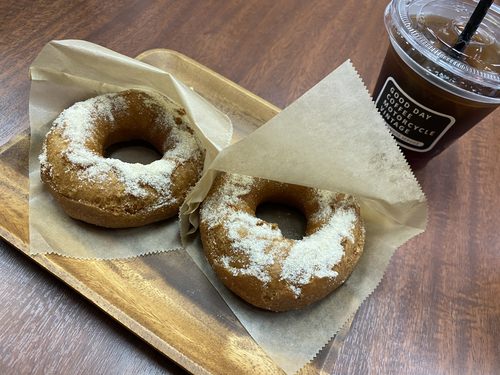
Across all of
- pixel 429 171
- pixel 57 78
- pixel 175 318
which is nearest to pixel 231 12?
pixel 57 78

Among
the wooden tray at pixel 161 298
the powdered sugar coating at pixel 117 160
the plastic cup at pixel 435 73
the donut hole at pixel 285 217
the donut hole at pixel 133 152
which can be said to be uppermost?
the plastic cup at pixel 435 73

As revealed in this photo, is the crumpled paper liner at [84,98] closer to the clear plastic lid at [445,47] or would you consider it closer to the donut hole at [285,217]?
the donut hole at [285,217]

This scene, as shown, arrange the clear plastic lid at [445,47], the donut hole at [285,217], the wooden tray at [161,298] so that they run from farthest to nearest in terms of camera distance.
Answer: the donut hole at [285,217] → the clear plastic lid at [445,47] → the wooden tray at [161,298]

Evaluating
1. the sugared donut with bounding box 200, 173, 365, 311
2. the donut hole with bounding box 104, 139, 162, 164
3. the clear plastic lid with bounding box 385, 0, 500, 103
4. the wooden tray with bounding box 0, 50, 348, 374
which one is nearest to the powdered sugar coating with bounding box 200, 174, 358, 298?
the sugared donut with bounding box 200, 173, 365, 311

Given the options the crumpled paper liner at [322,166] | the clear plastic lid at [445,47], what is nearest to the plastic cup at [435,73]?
the clear plastic lid at [445,47]

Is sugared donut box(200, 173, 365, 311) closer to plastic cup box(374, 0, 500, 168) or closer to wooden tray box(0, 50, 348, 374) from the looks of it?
wooden tray box(0, 50, 348, 374)

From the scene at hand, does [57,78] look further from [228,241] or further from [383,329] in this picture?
[383,329]
